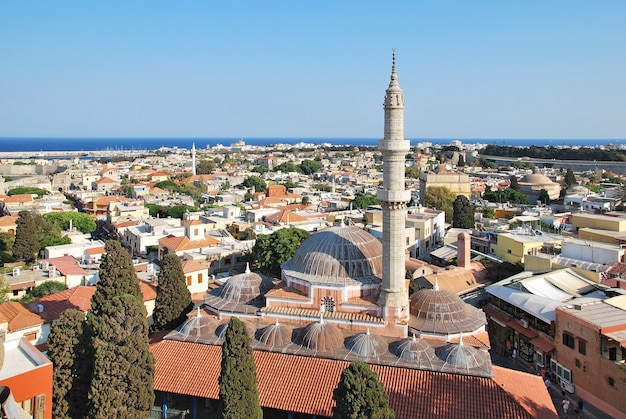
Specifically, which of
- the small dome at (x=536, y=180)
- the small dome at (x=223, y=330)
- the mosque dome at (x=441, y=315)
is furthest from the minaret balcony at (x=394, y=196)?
the small dome at (x=536, y=180)

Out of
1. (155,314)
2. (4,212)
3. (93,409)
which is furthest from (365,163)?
(93,409)

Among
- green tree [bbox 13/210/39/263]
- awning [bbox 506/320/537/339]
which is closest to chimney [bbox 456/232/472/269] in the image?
awning [bbox 506/320/537/339]

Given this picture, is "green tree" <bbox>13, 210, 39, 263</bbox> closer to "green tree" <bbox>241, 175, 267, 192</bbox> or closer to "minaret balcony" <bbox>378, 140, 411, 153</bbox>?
"minaret balcony" <bbox>378, 140, 411, 153</bbox>

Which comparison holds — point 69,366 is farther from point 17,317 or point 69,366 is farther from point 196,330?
point 17,317

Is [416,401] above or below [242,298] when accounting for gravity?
below

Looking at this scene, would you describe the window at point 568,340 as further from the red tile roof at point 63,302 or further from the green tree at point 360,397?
the red tile roof at point 63,302

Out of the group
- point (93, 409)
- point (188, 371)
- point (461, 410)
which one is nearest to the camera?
point (93, 409)

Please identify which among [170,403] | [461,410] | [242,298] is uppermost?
[242,298]

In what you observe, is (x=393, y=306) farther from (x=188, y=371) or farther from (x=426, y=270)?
(x=426, y=270)
